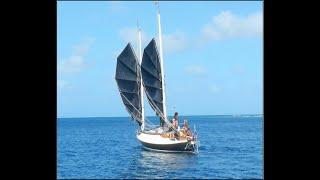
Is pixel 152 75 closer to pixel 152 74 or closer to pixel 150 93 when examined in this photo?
pixel 152 74

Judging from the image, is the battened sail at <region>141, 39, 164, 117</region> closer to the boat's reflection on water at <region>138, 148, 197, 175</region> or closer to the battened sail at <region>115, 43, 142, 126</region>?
the battened sail at <region>115, 43, 142, 126</region>

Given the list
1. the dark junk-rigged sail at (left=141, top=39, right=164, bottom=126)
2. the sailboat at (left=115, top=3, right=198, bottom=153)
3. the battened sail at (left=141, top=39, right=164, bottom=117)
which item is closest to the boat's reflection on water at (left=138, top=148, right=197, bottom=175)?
the sailboat at (left=115, top=3, right=198, bottom=153)

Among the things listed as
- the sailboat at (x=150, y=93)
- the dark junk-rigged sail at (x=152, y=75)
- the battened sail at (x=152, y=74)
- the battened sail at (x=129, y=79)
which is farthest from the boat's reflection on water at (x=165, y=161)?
the battened sail at (x=152, y=74)

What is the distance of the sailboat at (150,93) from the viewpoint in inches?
1179

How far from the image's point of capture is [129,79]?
31.5 m

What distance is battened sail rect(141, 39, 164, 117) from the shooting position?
3027 centimetres

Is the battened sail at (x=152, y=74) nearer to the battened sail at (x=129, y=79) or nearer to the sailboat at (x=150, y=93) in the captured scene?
the sailboat at (x=150, y=93)

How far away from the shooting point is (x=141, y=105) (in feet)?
104

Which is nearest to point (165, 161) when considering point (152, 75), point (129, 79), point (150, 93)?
point (150, 93)

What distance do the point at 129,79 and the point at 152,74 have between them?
170cm
